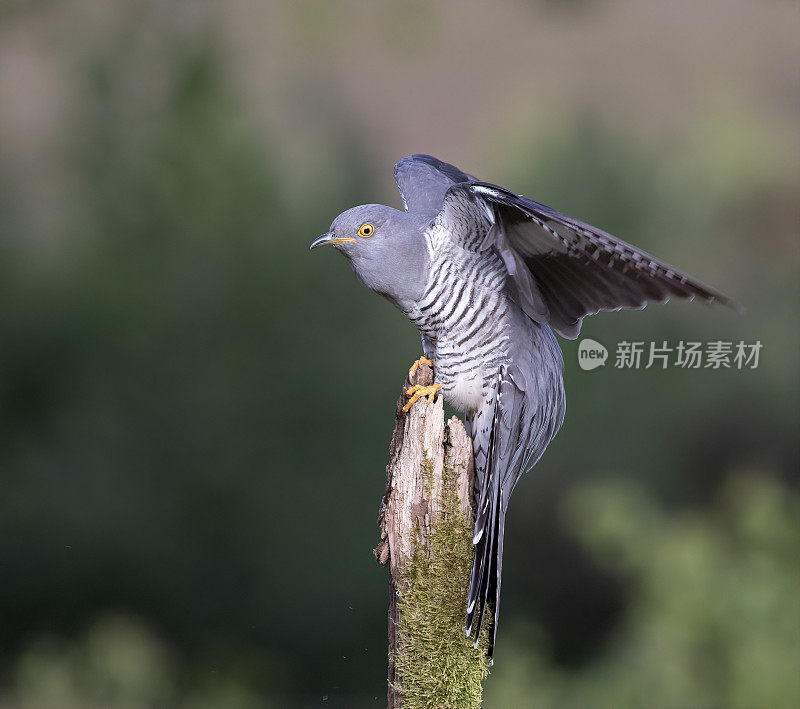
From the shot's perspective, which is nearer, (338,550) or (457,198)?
(457,198)

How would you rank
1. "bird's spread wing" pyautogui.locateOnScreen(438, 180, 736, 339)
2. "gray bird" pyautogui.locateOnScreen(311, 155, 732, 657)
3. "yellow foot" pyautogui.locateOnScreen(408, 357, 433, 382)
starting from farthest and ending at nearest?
1. "yellow foot" pyautogui.locateOnScreen(408, 357, 433, 382)
2. "gray bird" pyautogui.locateOnScreen(311, 155, 732, 657)
3. "bird's spread wing" pyautogui.locateOnScreen(438, 180, 736, 339)

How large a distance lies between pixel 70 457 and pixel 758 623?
210 centimetres

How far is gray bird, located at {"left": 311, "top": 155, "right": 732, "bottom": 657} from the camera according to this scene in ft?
5.18

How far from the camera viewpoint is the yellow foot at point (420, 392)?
1.67 meters

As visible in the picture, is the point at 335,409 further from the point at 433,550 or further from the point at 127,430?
the point at 433,550

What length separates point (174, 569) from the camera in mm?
2646

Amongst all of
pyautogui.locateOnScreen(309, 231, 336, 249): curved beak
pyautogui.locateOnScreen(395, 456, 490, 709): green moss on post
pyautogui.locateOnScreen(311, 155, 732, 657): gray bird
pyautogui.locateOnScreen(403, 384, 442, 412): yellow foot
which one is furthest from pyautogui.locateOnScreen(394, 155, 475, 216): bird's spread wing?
pyautogui.locateOnScreen(395, 456, 490, 709): green moss on post

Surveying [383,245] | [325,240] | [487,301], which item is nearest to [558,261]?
[487,301]

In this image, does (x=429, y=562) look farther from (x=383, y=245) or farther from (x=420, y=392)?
(x=383, y=245)

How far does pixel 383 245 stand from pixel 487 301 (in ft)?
0.75

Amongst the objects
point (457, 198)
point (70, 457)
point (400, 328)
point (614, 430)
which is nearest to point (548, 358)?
point (457, 198)

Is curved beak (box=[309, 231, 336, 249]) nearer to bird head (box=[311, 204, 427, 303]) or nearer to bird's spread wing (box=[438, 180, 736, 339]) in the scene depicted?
bird head (box=[311, 204, 427, 303])

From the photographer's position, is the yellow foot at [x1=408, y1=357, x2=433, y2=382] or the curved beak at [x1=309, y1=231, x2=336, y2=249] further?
the yellow foot at [x1=408, y1=357, x2=433, y2=382]

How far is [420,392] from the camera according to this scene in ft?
5.57
